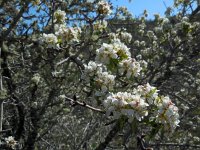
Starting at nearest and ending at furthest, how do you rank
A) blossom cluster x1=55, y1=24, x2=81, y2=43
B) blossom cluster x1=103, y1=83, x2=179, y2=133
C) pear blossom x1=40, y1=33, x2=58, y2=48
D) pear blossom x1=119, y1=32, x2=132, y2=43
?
blossom cluster x1=103, y1=83, x2=179, y2=133 < pear blossom x1=40, y1=33, x2=58, y2=48 < blossom cluster x1=55, y1=24, x2=81, y2=43 < pear blossom x1=119, y1=32, x2=132, y2=43

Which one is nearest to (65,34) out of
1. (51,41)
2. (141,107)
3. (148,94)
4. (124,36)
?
(51,41)

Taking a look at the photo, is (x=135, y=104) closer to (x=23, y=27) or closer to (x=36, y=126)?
(x=36, y=126)

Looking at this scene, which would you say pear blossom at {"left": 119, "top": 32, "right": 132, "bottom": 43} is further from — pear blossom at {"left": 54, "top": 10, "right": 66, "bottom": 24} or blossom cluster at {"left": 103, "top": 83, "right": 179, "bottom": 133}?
blossom cluster at {"left": 103, "top": 83, "right": 179, "bottom": 133}

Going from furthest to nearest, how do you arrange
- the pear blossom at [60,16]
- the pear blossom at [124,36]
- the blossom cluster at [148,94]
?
the pear blossom at [124,36], the pear blossom at [60,16], the blossom cluster at [148,94]

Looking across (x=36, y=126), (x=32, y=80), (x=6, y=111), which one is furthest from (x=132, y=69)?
(x=6, y=111)

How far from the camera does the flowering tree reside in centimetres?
316

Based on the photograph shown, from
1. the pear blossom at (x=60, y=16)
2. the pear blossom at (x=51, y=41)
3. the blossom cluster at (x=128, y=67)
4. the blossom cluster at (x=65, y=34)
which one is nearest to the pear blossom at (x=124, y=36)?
the pear blossom at (x=60, y=16)

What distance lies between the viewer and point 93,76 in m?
3.48

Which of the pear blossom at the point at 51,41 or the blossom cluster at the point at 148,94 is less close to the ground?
the pear blossom at the point at 51,41

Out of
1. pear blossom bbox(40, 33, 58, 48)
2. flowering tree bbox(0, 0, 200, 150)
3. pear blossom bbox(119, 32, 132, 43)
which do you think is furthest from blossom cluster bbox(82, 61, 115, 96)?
pear blossom bbox(119, 32, 132, 43)

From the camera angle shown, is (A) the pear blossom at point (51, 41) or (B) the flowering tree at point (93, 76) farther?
(A) the pear blossom at point (51, 41)

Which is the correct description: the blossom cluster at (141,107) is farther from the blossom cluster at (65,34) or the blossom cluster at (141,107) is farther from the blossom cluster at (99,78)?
the blossom cluster at (65,34)

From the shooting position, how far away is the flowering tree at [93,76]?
316 cm

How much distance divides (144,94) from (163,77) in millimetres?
4536
